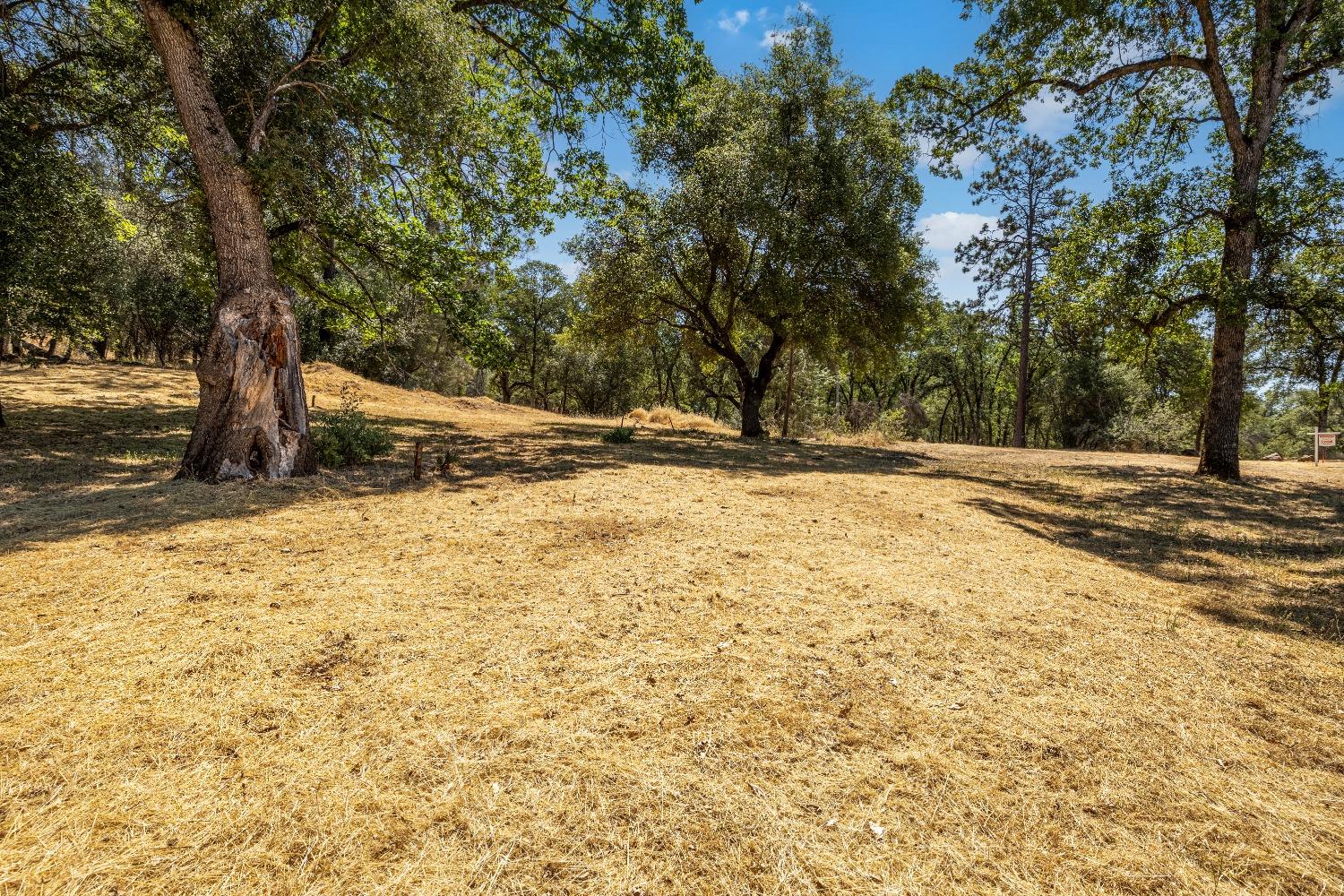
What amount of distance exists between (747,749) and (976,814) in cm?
88

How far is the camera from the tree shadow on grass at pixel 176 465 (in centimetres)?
491

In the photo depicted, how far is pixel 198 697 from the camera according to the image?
2.41m

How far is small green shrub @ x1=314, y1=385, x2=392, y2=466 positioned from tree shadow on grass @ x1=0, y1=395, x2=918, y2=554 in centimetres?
32

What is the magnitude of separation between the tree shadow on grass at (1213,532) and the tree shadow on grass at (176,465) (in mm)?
3272

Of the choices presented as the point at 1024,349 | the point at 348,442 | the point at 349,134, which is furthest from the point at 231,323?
the point at 1024,349

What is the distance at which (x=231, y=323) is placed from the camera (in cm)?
626

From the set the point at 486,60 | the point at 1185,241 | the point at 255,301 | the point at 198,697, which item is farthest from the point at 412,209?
the point at 1185,241

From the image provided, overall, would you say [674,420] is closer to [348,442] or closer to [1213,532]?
[348,442]

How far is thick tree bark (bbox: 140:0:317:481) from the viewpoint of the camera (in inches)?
246

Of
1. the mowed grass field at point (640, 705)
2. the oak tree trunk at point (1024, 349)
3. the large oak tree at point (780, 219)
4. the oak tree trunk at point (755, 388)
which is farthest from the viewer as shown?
the oak tree trunk at point (1024, 349)

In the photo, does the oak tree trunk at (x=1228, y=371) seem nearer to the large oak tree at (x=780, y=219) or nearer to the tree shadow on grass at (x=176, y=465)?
the tree shadow on grass at (x=176, y=465)

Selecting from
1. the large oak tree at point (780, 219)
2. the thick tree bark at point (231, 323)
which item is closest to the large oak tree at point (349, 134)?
the thick tree bark at point (231, 323)

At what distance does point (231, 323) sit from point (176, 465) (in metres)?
2.34

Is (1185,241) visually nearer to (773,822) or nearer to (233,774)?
(773,822)
